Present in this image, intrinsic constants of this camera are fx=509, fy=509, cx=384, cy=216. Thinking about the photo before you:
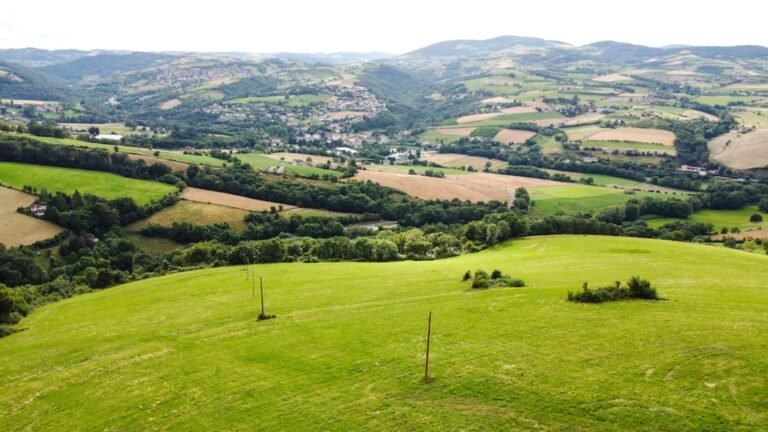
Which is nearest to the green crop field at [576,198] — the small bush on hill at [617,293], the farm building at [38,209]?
the small bush on hill at [617,293]

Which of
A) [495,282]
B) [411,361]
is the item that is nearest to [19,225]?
[495,282]

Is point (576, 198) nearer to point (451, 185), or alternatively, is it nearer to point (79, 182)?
point (451, 185)

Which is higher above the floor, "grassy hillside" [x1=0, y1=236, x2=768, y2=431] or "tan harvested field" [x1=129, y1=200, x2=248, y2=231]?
"grassy hillside" [x1=0, y1=236, x2=768, y2=431]

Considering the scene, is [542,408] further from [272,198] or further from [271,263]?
[272,198]

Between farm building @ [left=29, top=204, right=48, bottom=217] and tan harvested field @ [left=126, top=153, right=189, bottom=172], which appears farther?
tan harvested field @ [left=126, top=153, right=189, bottom=172]

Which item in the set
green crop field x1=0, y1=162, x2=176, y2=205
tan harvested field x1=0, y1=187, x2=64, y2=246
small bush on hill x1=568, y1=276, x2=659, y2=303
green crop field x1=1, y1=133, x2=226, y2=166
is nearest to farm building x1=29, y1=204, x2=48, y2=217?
tan harvested field x1=0, y1=187, x2=64, y2=246

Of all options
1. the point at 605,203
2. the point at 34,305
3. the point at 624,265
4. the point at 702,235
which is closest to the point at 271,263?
the point at 34,305

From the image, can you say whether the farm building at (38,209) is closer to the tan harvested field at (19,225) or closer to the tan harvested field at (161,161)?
the tan harvested field at (19,225)

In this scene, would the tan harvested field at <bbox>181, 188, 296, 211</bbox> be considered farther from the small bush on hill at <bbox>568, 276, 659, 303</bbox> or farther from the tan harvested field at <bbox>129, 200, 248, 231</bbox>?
the small bush on hill at <bbox>568, 276, 659, 303</bbox>
